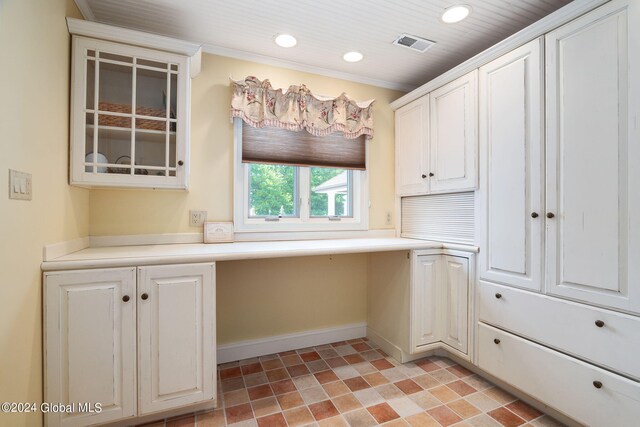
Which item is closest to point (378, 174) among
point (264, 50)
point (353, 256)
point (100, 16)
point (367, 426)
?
point (353, 256)

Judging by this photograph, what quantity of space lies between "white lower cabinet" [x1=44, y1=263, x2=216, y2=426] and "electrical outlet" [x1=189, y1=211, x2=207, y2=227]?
67 centimetres

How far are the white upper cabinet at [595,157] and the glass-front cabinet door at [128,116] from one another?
7.08ft

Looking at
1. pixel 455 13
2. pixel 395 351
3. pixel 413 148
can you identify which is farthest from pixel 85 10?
pixel 395 351

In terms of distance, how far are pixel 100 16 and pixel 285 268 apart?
85.0 inches

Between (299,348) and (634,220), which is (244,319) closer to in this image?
(299,348)

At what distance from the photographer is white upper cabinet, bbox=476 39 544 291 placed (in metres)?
1.71

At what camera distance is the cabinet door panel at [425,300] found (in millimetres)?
2240

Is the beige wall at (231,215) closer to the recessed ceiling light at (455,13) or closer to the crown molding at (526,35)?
the crown molding at (526,35)

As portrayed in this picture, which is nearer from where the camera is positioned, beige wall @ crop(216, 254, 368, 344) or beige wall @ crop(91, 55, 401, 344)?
beige wall @ crop(91, 55, 401, 344)

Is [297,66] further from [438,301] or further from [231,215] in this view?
[438,301]

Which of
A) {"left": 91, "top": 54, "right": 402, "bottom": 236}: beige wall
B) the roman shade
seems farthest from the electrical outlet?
the roman shade

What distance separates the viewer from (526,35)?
5.69ft

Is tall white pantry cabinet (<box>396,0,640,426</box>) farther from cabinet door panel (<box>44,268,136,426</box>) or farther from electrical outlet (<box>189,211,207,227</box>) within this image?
cabinet door panel (<box>44,268,136,426</box>)

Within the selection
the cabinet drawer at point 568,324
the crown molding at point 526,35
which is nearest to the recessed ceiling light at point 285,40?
the crown molding at point 526,35
